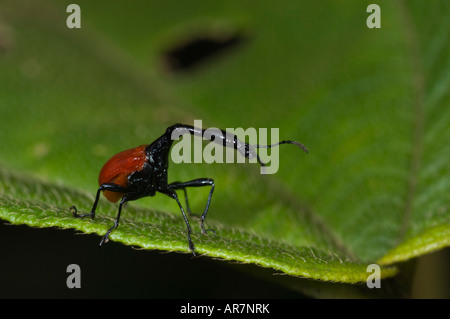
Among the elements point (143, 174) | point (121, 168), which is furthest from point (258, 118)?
point (121, 168)

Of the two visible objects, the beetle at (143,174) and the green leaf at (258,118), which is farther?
the beetle at (143,174)

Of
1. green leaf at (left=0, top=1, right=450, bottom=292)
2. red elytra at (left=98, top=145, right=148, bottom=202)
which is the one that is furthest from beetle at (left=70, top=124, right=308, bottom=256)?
green leaf at (left=0, top=1, right=450, bottom=292)

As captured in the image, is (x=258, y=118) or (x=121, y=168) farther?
(x=258, y=118)

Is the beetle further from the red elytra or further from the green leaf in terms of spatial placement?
the green leaf

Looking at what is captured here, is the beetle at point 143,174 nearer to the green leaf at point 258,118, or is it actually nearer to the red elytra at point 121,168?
the red elytra at point 121,168

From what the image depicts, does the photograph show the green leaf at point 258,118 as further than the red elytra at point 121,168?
No

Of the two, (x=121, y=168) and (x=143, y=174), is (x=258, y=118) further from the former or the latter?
(x=121, y=168)

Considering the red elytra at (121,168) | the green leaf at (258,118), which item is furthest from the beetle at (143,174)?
the green leaf at (258,118)
